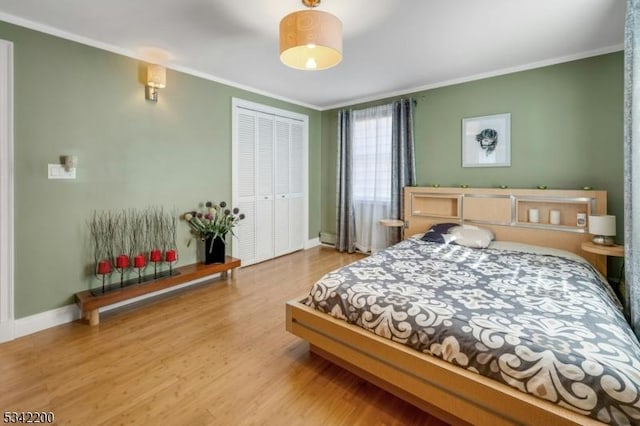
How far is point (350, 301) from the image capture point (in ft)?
6.27

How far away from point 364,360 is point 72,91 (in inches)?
129

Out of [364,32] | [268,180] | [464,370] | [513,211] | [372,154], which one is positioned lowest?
[464,370]

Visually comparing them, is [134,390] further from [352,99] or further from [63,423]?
[352,99]

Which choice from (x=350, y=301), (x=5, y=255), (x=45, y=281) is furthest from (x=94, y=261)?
(x=350, y=301)

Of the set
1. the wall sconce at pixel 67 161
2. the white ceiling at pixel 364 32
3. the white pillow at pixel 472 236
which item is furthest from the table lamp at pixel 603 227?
the wall sconce at pixel 67 161

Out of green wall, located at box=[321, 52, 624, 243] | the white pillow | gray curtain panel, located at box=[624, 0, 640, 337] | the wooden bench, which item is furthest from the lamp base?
the wooden bench

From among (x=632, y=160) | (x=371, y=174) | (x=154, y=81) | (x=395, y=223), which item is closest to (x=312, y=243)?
(x=371, y=174)

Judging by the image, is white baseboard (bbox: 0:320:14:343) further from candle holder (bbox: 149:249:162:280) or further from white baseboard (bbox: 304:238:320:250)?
white baseboard (bbox: 304:238:320:250)

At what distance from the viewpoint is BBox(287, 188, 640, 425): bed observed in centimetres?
120

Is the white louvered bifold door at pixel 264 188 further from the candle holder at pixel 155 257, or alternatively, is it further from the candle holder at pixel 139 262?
the candle holder at pixel 139 262

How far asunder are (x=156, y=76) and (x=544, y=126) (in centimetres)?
423

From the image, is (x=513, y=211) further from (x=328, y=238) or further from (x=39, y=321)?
(x=39, y=321)

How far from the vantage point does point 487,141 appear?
12.1ft

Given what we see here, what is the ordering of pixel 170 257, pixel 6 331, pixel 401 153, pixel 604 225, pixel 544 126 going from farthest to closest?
pixel 401 153 → pixel 544 126 → pixel 170 257 → pixel 604 225 → pixel 6 331
